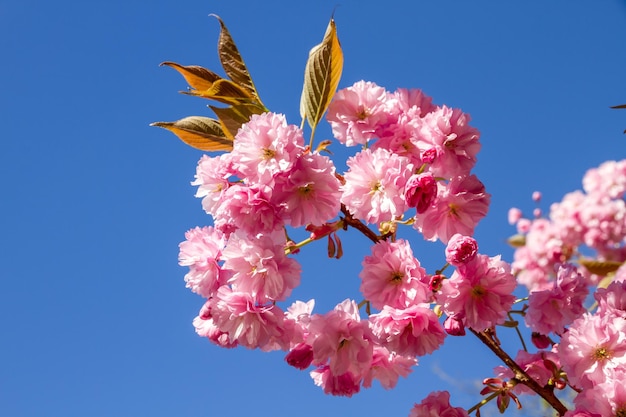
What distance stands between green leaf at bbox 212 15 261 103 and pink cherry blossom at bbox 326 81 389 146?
7.4 inches

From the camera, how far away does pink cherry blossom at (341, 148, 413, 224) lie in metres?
1.15

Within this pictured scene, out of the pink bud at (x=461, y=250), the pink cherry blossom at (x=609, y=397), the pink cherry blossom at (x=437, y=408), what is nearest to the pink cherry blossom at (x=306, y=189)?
the pink bud at (x=461, y=250)

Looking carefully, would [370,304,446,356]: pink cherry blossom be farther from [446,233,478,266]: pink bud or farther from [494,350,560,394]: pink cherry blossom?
[494,350,560,394]: pink cherry blossom

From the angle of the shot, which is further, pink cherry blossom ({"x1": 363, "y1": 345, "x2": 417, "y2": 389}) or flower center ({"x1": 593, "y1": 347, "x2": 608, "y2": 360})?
pink cherry blossom ({"x1": 363, "y1": 345, "x2": 417, "y2": 389})

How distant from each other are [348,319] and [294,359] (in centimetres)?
14

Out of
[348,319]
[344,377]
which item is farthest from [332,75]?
[344,377]

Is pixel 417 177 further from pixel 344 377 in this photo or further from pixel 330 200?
pixel 344 377

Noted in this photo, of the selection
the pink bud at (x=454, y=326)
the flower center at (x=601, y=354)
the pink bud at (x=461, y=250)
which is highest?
the pink bud at (x=461, y=250)

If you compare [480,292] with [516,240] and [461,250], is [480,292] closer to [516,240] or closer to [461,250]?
[461,250]

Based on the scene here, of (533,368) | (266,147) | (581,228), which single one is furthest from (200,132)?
(581,228)

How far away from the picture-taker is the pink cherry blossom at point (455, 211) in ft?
3.93

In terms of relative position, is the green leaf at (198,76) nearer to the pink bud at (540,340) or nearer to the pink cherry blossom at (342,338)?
the pink cherry blossom at (342,338)

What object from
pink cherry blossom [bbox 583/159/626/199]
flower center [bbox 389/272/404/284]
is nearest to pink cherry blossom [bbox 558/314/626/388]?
flower center [bbox 389/272/404/284]

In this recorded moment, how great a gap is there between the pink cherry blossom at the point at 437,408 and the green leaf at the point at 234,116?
654 mm
